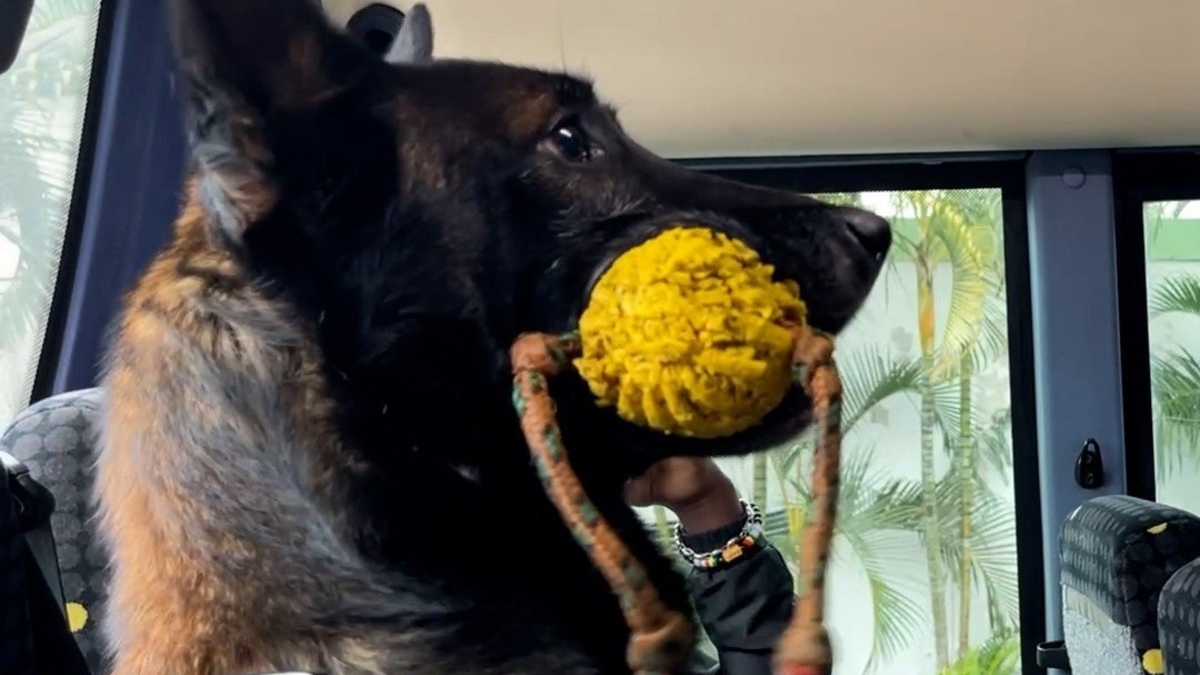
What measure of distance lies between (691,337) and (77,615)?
2.76 ft

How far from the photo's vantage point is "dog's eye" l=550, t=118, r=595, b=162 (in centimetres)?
80

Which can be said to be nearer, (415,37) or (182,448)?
(182,448)

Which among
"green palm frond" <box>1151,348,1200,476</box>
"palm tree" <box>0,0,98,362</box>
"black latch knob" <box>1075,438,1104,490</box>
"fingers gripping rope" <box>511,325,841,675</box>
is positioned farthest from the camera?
"green palm frond" <box>1151,348,1200,476</box>

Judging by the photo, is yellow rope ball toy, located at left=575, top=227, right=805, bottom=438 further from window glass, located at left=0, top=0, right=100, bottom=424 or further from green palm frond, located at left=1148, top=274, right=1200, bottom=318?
green palm frond, located at left=1148, top=274, right=1200, bottom=318

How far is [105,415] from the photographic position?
0.79 metres

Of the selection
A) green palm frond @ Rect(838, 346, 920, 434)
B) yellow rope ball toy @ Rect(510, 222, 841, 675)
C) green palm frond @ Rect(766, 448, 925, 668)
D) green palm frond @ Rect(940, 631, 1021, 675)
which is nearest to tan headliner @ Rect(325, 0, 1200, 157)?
green palm frond @ Rect(838, 346, 920, 434)

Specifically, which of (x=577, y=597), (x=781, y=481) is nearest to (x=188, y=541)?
(x=577, y=597)

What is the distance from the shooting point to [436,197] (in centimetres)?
77

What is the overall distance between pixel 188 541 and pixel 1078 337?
8.86 feet

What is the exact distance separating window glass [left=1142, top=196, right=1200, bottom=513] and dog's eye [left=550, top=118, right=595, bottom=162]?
8.75 feet

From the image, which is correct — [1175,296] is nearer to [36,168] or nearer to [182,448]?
[36,168]

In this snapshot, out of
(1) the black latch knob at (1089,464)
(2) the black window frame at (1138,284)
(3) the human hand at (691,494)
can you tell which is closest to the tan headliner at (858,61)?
(2) the black window frame at (1138,284)

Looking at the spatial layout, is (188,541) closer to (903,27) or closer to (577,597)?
(577,597)

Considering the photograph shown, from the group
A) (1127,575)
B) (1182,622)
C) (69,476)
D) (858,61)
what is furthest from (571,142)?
(1127,575)
